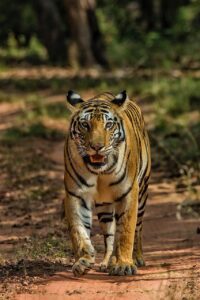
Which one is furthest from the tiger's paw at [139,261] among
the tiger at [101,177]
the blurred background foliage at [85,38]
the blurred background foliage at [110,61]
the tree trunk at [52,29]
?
the tree trunk at [52,29]

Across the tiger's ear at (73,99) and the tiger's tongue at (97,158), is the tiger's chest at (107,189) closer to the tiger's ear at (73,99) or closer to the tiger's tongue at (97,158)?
the tiger's tongue at (97,158)

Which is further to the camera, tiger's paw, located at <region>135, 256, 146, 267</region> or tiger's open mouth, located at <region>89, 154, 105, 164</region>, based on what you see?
tiger's paw, located at <region>135, 256, 146, 267</region>

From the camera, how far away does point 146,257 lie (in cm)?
771

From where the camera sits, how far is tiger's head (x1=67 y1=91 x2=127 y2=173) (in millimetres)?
6547

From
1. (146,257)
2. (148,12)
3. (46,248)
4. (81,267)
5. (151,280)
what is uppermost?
(148,12)

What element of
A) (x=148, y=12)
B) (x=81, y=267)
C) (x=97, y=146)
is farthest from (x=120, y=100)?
(x=148, y=12)

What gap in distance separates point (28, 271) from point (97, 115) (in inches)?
44.6

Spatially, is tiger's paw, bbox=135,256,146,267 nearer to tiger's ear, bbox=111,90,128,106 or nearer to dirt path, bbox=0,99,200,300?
dirt path, bbox=0,99,200,300

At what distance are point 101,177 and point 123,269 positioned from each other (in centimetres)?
62

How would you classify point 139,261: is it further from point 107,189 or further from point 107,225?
point 107,189

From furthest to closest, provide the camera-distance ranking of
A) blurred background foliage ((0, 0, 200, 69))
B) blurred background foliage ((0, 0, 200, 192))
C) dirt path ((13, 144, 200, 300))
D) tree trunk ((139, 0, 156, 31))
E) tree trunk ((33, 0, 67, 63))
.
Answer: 1. tree trunk ((139, 0, 156, 31))
2. tree trunk ((33, 0, 67, 63))
3. blurred background foliage ((0, 0, 200, 69))
4. blurred background foliage ((0, 0, 200, 192))
5. dirt path ((13, 144, 200, 300))

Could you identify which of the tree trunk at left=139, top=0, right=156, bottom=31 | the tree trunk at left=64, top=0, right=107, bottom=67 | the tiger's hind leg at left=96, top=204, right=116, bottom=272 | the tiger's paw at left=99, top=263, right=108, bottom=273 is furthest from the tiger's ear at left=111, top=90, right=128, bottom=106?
the tree trunk at left=139, top=0, right=156, bottom=31

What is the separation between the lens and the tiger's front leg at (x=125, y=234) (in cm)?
662

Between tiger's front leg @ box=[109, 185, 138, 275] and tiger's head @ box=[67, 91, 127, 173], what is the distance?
0.27 meters
